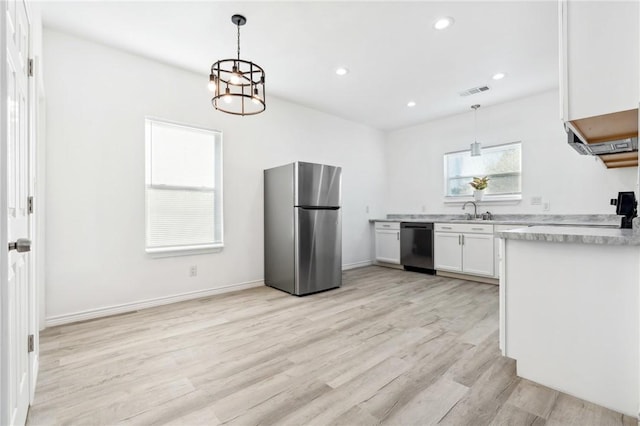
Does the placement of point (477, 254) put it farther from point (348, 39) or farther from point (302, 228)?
point (348, 39)

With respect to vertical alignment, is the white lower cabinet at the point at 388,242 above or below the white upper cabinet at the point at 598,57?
below

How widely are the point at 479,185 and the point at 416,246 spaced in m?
1.37

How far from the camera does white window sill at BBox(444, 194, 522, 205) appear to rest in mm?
4525

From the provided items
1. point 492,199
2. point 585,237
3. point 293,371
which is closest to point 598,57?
point 585,237

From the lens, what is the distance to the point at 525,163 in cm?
443

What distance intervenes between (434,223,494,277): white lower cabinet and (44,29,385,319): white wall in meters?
2.74

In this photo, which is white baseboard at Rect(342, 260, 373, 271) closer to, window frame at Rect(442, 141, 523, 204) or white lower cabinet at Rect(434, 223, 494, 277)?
white lower cabinet at Rect(434, 223, 494, 277)

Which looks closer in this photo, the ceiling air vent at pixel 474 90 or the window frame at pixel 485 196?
the ceiling air vent at pixel 474 90

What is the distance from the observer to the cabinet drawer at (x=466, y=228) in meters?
4.21

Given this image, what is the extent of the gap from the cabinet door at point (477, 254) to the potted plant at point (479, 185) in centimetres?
82

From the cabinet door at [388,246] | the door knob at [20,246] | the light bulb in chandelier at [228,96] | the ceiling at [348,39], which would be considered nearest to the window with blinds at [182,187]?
the ceiling at [348,39]

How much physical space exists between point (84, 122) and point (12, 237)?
Answer: 221 centimetres

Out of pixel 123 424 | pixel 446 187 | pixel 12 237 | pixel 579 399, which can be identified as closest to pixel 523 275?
pixel 579 399

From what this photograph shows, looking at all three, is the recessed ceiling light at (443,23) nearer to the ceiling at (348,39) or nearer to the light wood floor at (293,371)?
the ceiling at (348,39)
